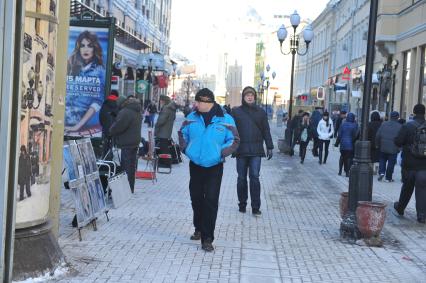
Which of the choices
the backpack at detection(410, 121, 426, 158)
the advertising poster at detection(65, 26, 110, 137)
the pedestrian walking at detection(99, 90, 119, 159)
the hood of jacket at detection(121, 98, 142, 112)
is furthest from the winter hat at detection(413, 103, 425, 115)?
the advertising poster at detection(65, 26, 110, 137)

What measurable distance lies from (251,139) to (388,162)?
7.12 metres

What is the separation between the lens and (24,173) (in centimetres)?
502

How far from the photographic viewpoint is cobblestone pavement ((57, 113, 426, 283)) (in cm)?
589

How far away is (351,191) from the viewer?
791 centimetres

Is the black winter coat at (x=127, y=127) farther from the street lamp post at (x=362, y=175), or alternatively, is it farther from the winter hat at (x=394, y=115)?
the winter hat at (x=394, y=115)

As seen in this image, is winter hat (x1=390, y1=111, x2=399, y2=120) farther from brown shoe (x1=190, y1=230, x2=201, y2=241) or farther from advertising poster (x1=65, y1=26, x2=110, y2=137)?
brown shoe (x1=190, y1=230, x2=201, y2=241)

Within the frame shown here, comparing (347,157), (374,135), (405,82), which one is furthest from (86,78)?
(405,82)

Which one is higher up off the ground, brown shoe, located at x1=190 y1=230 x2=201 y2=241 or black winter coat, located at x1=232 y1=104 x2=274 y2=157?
black winter coat, located at x1=232 y1=104 x2=274 y2=157

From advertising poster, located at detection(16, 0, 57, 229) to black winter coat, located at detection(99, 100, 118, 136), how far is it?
682cm

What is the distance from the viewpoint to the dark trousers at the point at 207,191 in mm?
6645

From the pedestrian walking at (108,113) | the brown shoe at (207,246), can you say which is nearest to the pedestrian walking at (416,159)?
the brown shoe at (207,246)

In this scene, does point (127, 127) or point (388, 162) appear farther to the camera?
point (388, 162)

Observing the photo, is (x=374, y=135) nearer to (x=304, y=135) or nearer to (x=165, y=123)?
(x=304, y=135)

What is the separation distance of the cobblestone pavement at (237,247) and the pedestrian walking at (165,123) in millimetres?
4273
